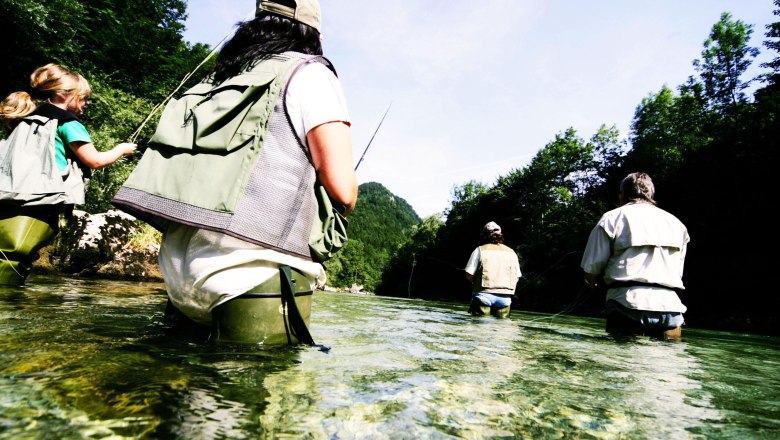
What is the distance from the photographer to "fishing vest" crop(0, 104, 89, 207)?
3.34 meters

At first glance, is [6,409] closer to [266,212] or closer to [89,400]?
[89,400]

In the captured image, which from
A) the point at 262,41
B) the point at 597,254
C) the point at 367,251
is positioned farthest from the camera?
the point at 367,251

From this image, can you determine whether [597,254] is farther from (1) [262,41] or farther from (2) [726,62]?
(2) [726,62]

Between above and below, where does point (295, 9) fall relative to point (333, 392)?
above

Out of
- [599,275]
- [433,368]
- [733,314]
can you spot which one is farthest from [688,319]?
[433,368]

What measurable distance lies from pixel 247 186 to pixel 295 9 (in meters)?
1.02

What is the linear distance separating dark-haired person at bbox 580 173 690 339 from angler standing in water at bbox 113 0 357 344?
125 inches

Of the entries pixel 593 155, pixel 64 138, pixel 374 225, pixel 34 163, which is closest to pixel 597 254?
pixel 64 138

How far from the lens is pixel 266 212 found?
6.20 feet

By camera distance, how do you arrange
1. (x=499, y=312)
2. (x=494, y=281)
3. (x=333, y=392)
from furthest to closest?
(x=499, y=312)
(x=494, y=281)
(x=333, y=392)

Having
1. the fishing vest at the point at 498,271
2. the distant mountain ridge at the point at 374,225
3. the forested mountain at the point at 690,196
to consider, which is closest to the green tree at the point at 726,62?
the forested mountain at the point at 690,196

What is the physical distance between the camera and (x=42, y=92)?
3613 mm

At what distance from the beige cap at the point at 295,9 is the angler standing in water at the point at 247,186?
0.86 feet

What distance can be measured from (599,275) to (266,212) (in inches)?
153
